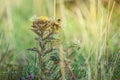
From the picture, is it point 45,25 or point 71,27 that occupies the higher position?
point 71,27

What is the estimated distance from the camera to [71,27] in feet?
15.1

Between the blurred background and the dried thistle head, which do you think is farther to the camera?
the blurred background

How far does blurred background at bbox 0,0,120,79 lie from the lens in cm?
263

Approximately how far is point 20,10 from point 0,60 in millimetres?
2706

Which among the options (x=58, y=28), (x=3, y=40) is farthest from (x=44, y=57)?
(x=3, y=40)

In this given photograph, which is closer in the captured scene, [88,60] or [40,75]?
[40,75]

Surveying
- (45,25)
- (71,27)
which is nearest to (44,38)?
(45,25)

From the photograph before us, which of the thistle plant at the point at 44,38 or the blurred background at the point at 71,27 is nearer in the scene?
the thistle plant at the point at 44,38

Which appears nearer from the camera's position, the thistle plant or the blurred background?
the thistle plant

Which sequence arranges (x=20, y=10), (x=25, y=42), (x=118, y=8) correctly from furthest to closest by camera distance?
(x=20, y=10) → (x=118, y=8) → (x=25, y=42)

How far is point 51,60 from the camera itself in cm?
241

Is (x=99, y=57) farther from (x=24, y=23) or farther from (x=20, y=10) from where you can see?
(x=20, y=10)

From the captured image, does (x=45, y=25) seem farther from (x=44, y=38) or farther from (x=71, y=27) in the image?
(x=71, y=27)

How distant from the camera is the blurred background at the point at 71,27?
2634 mm
